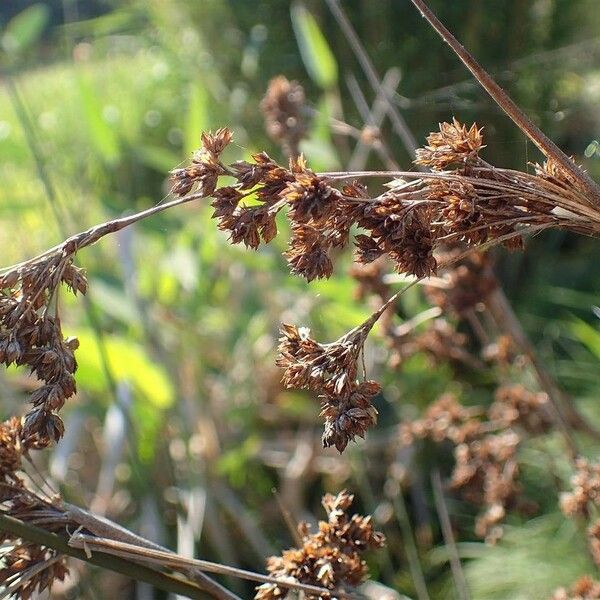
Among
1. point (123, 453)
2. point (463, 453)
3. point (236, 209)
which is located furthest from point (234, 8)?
point (236, 209)

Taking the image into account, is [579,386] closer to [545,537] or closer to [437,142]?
[545,537]

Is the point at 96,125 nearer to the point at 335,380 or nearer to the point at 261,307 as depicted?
the point at 261,307

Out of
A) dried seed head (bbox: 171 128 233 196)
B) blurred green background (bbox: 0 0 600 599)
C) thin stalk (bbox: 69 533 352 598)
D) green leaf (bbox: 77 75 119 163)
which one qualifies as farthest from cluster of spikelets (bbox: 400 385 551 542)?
green leaf (bbox: 77 75 119 163)

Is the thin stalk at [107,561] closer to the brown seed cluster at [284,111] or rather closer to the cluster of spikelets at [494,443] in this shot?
the cluster of spikelets at [494,443]

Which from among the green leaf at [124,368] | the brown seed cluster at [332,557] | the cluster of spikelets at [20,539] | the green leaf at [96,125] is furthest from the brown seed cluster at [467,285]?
the green leaf at [96,125]

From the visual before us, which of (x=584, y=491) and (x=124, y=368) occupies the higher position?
(x=124, y=368)

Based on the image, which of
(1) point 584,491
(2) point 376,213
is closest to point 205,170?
(2) point 376,213
